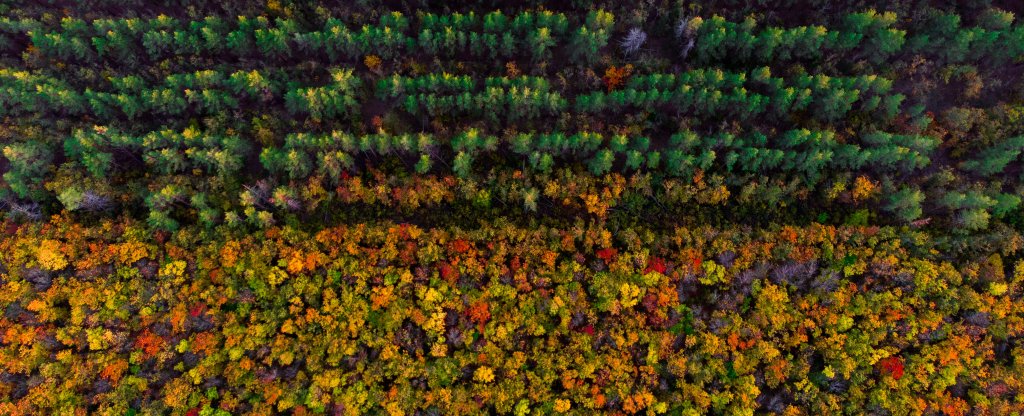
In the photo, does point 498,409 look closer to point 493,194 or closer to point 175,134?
point 493,194

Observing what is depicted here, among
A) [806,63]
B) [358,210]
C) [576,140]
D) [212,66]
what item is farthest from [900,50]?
[212,66]

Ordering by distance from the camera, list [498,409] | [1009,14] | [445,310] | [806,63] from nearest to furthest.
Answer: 1. [498,409]
2. [445,310]
3. [1009,14]
4. [806,63]

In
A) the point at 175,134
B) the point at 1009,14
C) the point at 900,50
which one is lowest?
the point at 175,134

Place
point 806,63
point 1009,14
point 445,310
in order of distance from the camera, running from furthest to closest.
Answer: point 806,63
point 1009,14
point 445,310

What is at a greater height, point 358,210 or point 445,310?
point 358,210

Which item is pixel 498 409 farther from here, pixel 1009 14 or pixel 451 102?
pixel 1009 14

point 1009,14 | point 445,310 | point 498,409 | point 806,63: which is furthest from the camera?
point 806,63

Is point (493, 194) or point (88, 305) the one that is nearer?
point (88, 305)

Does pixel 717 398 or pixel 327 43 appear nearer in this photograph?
pixel 717 398

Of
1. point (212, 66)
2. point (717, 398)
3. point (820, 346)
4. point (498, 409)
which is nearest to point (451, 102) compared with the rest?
point (212, 66)
